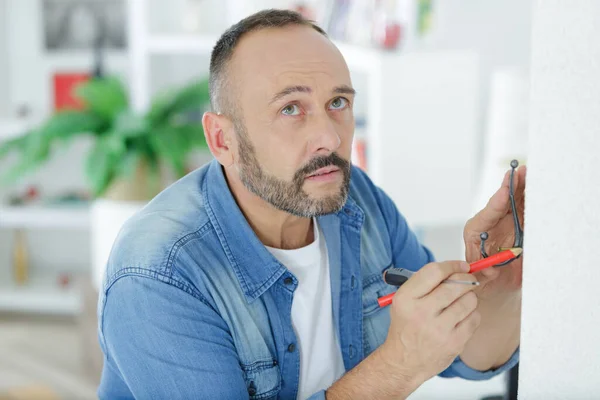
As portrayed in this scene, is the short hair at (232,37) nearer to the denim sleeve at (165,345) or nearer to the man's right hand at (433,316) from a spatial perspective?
the denim sleeve at (165,345)

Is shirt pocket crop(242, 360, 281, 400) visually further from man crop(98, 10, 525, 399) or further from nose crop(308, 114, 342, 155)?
nose crop(308, 114, 342, 155)

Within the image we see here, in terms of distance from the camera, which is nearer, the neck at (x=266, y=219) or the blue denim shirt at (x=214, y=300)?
the blue denim shirt at (x=214, y=300)

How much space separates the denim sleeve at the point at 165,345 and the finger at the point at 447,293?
0.34 m

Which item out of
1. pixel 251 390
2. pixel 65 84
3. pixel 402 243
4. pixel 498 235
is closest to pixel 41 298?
pixel 65 84

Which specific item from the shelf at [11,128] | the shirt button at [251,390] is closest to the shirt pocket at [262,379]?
the shirt button at [251,390]

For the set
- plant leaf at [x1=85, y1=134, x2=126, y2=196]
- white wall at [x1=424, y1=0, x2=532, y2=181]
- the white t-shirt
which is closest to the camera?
the white t-shirt

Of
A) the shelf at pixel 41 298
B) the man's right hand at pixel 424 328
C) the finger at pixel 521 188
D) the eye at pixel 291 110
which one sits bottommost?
the shelf at pixel 41 298

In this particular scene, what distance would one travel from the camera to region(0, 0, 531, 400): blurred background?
332 cm

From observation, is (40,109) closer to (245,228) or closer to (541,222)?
(245,228)

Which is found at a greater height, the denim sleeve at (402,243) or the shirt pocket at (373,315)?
the denim sleeve at (402,243)

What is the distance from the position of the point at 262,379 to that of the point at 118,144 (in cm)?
256

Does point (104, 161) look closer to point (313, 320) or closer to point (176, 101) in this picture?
point (176, 101)

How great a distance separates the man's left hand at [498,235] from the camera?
50.4 inches

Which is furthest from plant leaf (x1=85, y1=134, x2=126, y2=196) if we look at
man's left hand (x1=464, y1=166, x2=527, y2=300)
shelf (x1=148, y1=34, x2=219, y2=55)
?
man's left hand (x1=464, y1=166, x2=527, y2=300)
